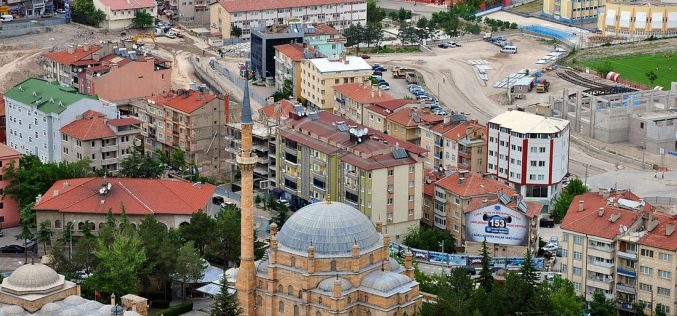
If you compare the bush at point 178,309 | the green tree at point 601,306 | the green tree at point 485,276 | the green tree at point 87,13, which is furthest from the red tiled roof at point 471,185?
the green tree at point 87,13

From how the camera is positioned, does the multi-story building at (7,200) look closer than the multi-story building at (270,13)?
Yes

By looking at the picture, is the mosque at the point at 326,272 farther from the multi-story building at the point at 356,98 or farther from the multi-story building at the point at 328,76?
the multi-story building at the point at 328,76

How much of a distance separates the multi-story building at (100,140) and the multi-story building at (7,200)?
295 inches

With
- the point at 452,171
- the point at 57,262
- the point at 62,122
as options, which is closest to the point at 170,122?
the point at 62,122

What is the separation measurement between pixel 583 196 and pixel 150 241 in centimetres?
Answer: 2481

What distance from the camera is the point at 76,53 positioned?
135 m

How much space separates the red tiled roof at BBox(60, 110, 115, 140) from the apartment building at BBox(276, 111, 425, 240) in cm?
1215

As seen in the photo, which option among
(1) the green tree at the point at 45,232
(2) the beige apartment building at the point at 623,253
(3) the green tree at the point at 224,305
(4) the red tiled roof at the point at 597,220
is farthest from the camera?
(1) the green tree at the point at 45,232

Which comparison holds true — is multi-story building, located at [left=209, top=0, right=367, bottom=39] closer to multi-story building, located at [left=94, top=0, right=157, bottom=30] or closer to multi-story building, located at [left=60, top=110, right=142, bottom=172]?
multi-story building, located at [left=94, top=0, right=157, bottom=30]

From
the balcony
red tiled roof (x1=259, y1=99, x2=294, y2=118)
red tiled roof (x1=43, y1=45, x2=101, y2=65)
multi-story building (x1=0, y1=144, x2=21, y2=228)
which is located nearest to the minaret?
the balcony

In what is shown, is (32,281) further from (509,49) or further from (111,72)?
(509,49)

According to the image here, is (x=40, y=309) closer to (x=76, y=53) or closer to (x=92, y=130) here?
(x=92, y=130)

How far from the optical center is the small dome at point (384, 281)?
80125 mm

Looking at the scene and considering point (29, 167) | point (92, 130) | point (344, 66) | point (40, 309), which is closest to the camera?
point (40, 309)
